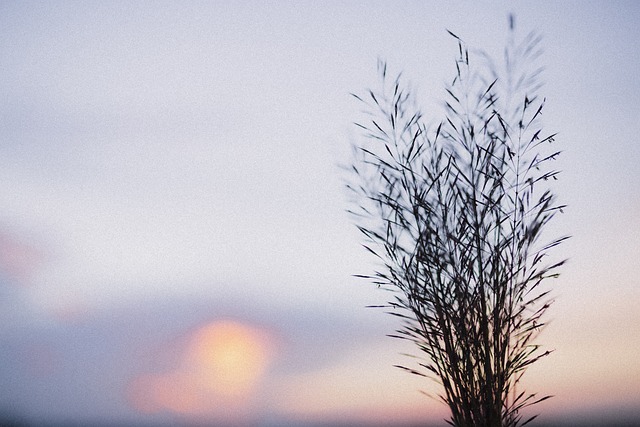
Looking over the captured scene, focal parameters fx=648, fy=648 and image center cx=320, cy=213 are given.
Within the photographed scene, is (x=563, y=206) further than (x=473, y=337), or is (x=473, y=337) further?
(x=563, y=206)

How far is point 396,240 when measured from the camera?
8.15ft

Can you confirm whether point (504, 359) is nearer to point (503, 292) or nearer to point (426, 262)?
point (503, 292)

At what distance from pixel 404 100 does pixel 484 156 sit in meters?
0.42

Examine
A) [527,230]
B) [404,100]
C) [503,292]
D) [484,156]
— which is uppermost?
[404,100]

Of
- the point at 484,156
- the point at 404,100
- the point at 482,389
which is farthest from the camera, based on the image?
the point at 404,100

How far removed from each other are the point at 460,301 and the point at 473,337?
0.13 m

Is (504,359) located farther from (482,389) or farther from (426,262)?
(426,262)

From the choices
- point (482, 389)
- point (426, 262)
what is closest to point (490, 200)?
point (426, 262)

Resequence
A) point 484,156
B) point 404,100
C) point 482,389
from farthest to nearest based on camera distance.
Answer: point 404,100, point 484,156, point 482,389

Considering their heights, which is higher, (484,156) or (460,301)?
(484,156)

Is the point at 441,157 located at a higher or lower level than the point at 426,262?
higher

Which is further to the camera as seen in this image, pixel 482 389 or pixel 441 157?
pixel 441 157

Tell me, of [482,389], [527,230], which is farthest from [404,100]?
[482,389]

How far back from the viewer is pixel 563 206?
2.43m
